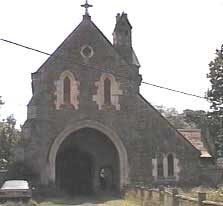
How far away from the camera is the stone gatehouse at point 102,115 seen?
4050cm

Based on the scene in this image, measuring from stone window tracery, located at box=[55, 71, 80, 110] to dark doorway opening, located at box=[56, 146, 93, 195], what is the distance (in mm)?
4116

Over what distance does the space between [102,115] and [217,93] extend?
24439mm

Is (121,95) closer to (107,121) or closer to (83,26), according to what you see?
(107,121)

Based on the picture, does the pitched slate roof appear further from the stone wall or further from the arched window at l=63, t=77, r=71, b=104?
the stone wall

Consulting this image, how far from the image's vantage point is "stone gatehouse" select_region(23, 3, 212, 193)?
133ft

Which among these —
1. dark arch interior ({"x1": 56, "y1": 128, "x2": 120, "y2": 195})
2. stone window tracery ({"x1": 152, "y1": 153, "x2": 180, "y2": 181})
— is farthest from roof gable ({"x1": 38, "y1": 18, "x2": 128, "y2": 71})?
stone window tracery ({"x1": 152, "y1": 153, "x2": 180, "y2": 181})

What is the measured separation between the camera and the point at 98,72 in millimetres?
41469

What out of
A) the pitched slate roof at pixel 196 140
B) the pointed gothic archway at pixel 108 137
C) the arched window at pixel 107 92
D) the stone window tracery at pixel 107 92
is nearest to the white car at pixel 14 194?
the pointed gothic archway at pixel 108 137

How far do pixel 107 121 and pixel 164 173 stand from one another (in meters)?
5.74

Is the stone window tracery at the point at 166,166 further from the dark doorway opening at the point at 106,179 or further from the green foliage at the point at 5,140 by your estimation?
the green foliage at the point at 5,140

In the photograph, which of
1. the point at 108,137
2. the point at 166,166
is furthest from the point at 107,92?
the point at 166,166

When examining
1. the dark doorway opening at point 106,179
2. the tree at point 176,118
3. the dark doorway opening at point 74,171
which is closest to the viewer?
the dark doorway opening at point 74,171

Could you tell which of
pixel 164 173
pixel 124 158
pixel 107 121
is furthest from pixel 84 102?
pixel 164 173

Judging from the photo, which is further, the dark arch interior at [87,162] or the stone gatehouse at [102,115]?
the dark arch interior at [87,162]
